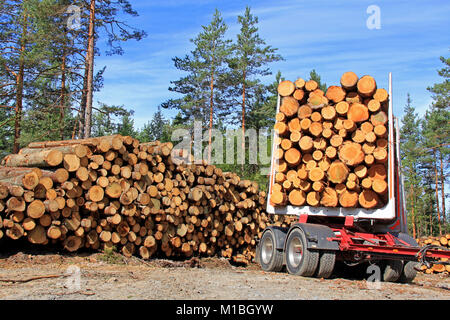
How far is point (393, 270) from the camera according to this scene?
7.25m

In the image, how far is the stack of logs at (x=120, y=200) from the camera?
24.9 ft

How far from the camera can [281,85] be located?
8438 mm

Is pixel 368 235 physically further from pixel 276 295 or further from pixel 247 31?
pixel 247 31

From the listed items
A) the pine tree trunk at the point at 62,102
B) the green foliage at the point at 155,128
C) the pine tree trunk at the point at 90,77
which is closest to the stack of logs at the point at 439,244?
the pine tree trunk at the point at 90,77

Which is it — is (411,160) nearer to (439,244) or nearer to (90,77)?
(439,244)

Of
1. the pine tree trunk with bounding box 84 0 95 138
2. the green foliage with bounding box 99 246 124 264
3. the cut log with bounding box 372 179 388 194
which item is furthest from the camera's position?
the pine tree trunk with bounding box 84 0 95 138

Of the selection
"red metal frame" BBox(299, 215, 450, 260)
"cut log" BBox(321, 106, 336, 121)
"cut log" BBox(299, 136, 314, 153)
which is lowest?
"red metal frame" BBox(299, 215, 450, 260)

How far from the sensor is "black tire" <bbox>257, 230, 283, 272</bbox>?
330 inches

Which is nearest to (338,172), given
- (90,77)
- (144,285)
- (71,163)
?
(144,285)

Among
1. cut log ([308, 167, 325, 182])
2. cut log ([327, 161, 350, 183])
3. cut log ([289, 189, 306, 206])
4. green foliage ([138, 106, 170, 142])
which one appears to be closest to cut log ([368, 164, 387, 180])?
cut log ([327, 161, 350, 183])

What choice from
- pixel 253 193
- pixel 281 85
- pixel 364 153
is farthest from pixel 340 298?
pixel 253 193

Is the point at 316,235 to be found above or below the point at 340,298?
above

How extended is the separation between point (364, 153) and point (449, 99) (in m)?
21.1

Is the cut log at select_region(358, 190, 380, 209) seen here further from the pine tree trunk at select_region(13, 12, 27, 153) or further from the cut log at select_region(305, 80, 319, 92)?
the pine tree trunk at select_region(13, 12, 27, 153)
